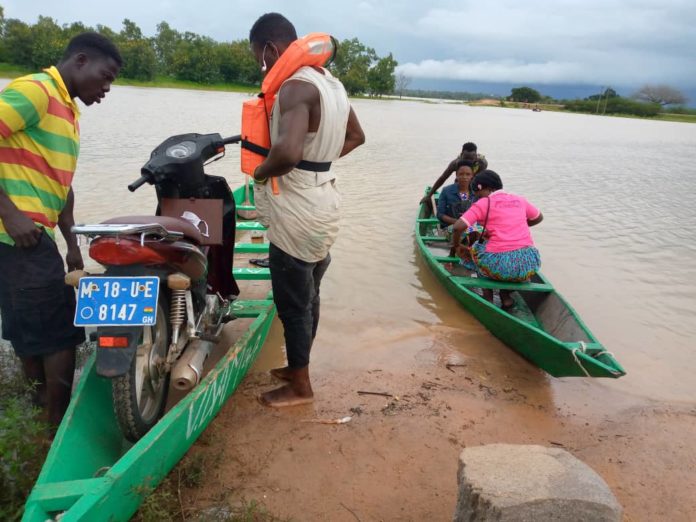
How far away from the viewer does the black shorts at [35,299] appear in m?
2.36

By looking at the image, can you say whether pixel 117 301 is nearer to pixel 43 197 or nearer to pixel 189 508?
pixel 43 197

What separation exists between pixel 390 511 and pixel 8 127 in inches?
98.5

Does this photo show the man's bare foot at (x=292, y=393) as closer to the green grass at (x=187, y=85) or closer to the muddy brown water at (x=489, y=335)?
the muddy brown water at (x=489, y=335)

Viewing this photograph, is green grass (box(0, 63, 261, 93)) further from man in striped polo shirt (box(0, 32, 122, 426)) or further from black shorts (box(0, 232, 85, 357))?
black shorts (box(0, 232, 85, 357))

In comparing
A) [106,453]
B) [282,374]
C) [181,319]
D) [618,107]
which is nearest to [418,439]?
[282,374]

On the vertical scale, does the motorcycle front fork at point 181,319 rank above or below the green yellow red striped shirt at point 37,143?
below

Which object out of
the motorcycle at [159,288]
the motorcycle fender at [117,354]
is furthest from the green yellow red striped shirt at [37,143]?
the motorcycle fender at [117,354]

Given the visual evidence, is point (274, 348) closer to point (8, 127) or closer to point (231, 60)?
point (8, 127)

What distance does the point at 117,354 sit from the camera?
2.20m

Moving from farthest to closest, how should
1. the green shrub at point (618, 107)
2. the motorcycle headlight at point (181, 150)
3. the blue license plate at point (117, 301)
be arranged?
1. the green shrub at point (618, 107)
2. the motorcycle headlight at point (181, 150)
3. the blue license plate at point (117, 301)

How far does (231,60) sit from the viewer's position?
216ft

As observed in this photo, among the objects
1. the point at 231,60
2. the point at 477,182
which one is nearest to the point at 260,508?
the point at 477,182

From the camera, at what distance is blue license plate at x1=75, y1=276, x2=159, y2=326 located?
2.20 meters

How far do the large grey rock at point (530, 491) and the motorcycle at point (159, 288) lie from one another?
1.49 meters
